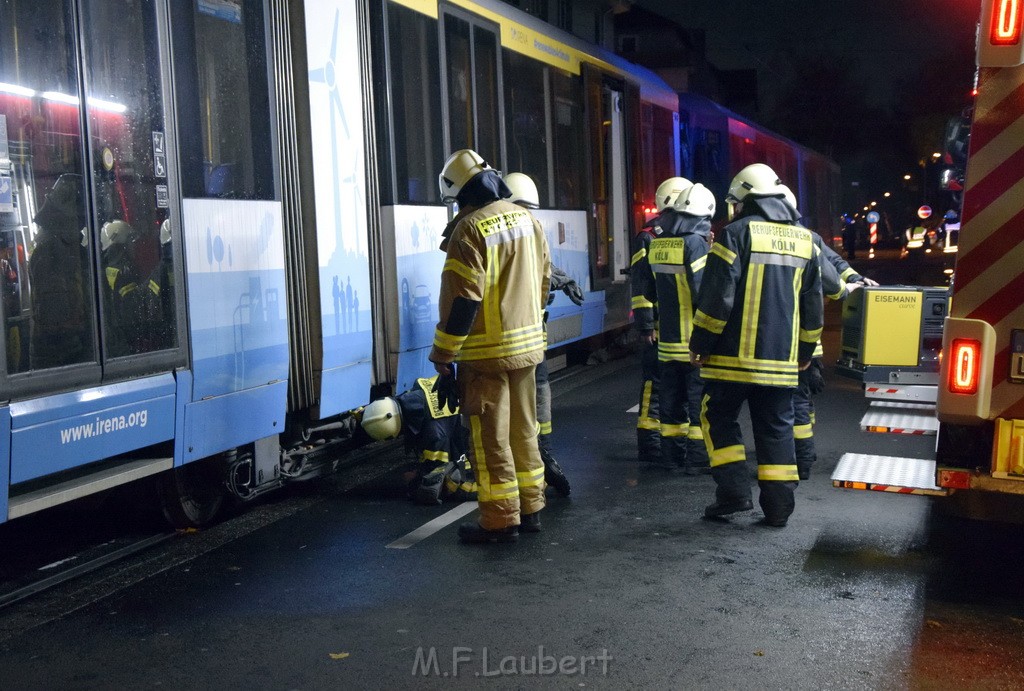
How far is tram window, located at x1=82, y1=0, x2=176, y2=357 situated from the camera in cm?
509

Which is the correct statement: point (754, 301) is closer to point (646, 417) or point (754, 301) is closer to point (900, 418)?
point (900, 418)

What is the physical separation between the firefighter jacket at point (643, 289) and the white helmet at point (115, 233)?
389cm

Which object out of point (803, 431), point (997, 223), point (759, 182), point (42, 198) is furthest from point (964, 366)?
point (42, 198)

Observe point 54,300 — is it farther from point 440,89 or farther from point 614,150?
point 614,150

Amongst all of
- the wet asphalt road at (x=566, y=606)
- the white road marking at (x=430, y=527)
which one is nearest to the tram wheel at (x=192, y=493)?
the wet asphalt road at (x=566, y=606)

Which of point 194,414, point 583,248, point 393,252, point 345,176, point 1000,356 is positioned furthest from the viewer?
point 583,248

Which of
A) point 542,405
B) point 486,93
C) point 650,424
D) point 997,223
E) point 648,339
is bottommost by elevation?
point 650,424

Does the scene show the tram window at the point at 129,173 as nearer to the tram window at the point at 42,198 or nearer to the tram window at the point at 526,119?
the tram window at the point at 42,198

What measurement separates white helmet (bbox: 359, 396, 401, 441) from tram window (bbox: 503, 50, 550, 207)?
3241 millimetres

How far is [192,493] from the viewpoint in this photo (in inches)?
247

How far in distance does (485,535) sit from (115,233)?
2.31m

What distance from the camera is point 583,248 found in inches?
465

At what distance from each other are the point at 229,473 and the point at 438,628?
212cm

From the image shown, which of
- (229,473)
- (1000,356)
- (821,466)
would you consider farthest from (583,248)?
(1000,356)
